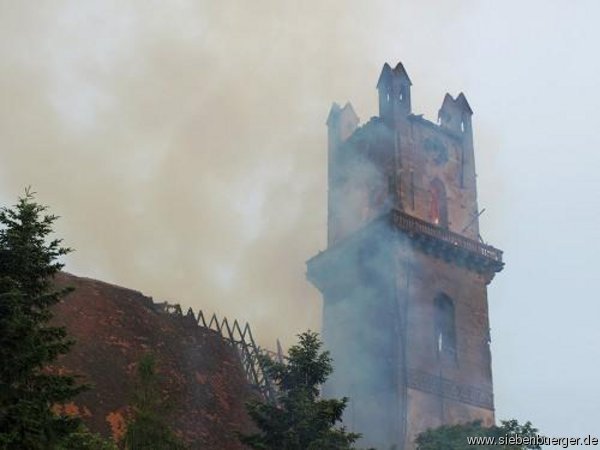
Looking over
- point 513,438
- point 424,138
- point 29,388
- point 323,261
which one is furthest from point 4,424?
point 424,138

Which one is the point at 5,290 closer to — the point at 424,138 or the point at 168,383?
the point at 168,383

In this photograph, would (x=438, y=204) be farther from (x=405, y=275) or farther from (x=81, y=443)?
(x=81, y=443)

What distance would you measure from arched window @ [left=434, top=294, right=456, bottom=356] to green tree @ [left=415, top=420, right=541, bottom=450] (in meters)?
8.45

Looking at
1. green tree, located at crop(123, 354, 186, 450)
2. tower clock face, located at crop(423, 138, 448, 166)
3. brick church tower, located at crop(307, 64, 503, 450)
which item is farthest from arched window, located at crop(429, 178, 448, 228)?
green tree, located at crop(123, 354, 186, 450)

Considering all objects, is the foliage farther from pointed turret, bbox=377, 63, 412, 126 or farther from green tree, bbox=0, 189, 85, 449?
pointed turret, bbox=377, 63, 412, 126

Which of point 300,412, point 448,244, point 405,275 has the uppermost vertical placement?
point 448,244

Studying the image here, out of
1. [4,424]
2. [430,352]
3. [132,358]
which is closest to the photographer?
[4,424]

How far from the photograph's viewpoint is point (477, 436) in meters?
30.7

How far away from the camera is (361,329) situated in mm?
41219

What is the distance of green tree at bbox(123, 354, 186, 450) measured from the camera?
18438 mm

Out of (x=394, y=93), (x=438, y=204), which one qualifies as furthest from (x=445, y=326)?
(x=394, y=93)

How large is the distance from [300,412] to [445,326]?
21.3 m

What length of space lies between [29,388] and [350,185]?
1286 inches

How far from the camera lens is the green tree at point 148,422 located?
60.5 ft
